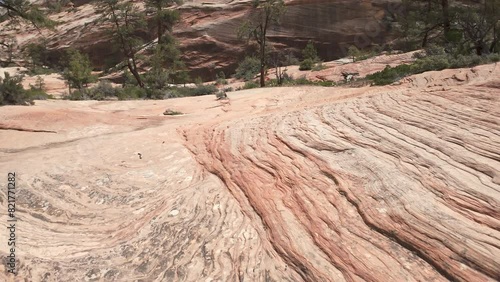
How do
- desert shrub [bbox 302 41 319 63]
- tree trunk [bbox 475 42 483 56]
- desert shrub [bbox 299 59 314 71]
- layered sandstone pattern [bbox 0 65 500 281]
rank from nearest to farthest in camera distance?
layered sandstone pattern [bbox 0 65 500 281] → tree trunk [bbox 475 42 483 56] → desert shrub [bbox 299 59 314 71] → desert shrub [bbox 302 41 319 63]

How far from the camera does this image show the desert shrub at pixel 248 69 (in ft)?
91.5

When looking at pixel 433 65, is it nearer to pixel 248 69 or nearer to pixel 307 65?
pixel 307 65

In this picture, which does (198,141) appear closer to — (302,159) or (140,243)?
(302,159)

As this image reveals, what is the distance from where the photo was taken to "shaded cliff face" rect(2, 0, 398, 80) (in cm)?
3189

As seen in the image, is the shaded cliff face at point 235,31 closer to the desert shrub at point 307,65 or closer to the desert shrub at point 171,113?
the desert shrub at point 307,65

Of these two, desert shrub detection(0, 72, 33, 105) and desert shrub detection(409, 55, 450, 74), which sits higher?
desert shrub detection(0, 72, 33, 105)

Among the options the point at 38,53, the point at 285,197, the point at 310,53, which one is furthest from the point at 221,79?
the point at 285,197

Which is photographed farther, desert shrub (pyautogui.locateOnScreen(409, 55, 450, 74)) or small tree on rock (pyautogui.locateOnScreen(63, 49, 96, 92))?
small tree on rock (pyautogui.locateOnScreen(63, 49, 96, 92))

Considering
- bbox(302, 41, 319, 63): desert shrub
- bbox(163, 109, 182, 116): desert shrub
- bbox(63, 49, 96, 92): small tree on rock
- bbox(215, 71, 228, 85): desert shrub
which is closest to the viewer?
bbox(163, 109, 182, 116): desert shrub

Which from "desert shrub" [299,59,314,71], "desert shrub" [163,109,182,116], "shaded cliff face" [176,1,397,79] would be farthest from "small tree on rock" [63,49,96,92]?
"desert shrub" [163,109,182,116]

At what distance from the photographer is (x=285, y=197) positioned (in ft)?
13.4

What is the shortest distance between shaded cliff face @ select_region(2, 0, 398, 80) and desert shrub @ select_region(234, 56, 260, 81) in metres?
3.01

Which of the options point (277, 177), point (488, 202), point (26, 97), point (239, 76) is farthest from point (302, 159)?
point (239, 76)

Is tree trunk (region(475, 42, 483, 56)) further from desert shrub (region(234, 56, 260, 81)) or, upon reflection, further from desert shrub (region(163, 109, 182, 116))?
desert shrub (region(234, 56, 260, 81))
